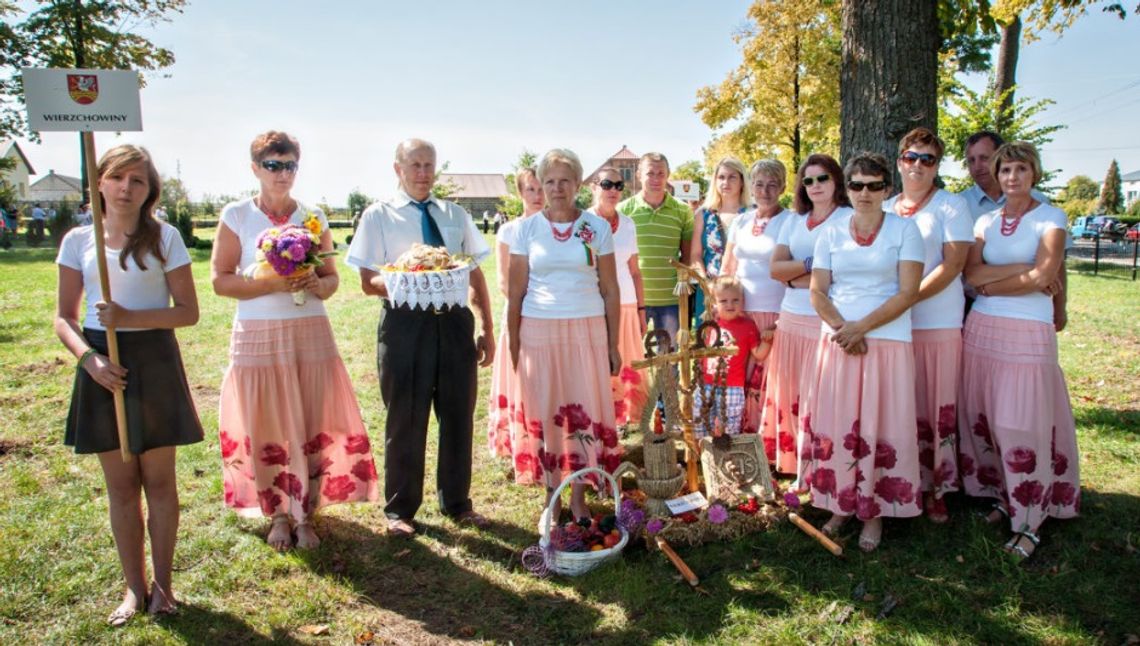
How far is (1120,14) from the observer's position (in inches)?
301

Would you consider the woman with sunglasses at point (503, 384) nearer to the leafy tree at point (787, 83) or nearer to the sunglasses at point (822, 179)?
the sunglasses at point (822, 179)

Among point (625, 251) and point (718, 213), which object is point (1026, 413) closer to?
point (718, 213)

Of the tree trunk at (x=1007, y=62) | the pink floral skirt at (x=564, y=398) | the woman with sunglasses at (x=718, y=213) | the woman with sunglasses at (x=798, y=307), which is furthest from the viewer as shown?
the tree trunk at (x=1007, y=62)

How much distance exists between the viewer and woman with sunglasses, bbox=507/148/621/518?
14.0 feet

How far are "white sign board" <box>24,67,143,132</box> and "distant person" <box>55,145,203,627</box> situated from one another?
0.47 feet

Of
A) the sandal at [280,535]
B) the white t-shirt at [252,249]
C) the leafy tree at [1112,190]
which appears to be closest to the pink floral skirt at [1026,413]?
the white t-shirt at [252,249]

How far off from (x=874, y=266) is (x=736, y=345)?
1.24 metres

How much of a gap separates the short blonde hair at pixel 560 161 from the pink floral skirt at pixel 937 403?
7.32 feet

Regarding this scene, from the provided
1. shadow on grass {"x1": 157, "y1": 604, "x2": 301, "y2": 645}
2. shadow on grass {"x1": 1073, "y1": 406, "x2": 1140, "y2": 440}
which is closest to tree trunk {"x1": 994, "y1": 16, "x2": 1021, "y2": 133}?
shadow on grass {"x1": 1073, "y1": 406, "x2": 1140, "y2": 440}

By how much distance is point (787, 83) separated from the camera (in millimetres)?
→ 19234

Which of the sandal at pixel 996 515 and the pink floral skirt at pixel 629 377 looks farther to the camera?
the pink floral skirt at pixel 629 377

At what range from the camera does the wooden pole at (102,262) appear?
315 cm

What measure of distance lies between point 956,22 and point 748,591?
605 centimetres

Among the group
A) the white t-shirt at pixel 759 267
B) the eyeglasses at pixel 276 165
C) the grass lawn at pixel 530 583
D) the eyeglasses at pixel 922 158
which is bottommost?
the grass lawn at pixel 530 583
